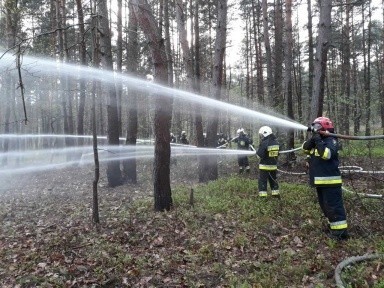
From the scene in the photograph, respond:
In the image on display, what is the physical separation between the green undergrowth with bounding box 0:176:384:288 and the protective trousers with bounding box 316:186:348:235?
0.26 meters

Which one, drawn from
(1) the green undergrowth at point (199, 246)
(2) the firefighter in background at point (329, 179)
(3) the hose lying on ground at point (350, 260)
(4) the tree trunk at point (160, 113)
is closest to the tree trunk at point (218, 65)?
(1) the green undergrowth at point (199, 246)

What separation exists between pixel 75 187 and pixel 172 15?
15373mm

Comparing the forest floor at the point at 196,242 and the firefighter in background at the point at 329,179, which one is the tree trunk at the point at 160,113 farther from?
the firefighter in background at the point at 329,179

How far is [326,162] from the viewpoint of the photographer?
668cm

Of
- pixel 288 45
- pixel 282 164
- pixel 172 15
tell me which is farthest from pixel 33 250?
pixel 172 15

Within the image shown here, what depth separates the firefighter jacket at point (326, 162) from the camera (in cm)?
655

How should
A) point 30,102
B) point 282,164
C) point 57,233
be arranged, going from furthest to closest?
point 30,102 → point 282,164 → point 57,233

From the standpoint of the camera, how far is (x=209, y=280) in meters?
5.42

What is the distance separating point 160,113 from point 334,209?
444cm

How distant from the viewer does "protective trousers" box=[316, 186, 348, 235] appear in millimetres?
6320

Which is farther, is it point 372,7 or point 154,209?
point 372,7

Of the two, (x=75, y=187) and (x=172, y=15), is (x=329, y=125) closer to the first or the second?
(x=75, y=187)

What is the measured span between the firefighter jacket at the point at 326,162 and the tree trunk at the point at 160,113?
353 centimetres

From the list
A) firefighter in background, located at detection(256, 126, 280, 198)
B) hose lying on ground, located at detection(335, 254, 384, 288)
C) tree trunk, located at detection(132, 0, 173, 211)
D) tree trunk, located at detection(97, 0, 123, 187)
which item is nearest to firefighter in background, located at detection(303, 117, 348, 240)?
hose lying on ground, located at detection(335, 254, 384, 288)
